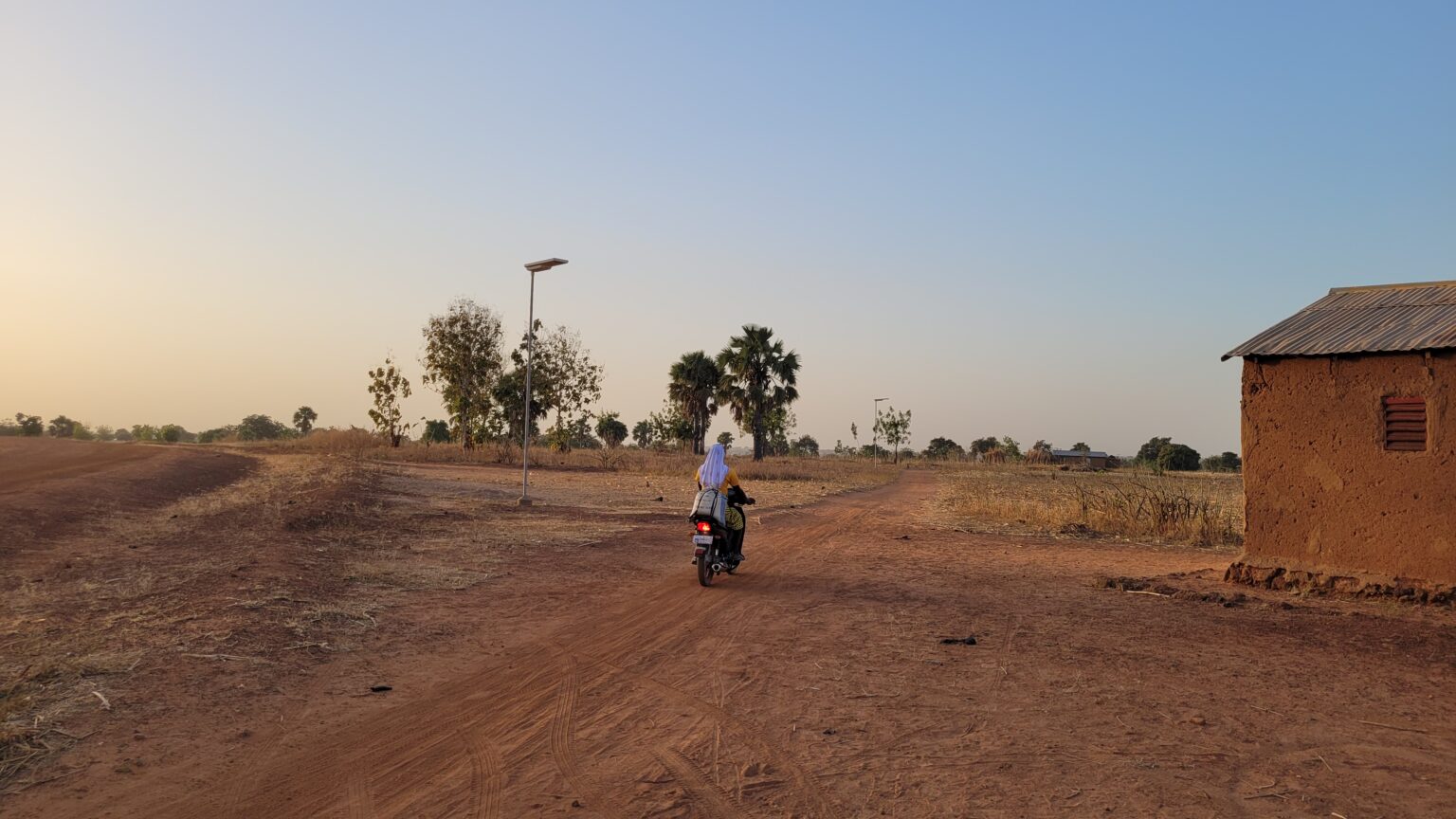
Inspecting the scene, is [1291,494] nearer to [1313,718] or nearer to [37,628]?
[1313,718]

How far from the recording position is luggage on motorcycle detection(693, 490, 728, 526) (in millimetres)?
10945

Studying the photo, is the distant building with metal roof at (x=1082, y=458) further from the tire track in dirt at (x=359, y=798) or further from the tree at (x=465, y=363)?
the tire track in dirt at (x=359, y=798)

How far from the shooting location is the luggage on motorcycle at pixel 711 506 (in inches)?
431

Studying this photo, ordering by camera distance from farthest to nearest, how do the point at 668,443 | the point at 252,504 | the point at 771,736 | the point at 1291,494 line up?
the point at 668,443
the point at 252,504
the point at 1291,494
the point at 771,736

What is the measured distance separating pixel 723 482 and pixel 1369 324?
9.13m

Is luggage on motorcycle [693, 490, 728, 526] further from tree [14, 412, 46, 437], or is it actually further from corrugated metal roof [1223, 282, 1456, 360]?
tree [14, 412, 46, 437]

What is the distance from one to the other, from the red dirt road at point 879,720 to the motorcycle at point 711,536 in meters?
0.62

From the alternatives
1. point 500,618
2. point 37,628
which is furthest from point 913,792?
point 37,628

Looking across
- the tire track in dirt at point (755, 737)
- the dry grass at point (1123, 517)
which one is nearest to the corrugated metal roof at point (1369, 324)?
the dry grass at point (1123, 517)

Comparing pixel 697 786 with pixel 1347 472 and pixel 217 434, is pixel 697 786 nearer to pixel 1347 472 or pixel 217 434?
pixel 1347 472

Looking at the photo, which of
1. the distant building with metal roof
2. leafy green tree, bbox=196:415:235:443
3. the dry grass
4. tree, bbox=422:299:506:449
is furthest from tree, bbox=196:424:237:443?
the distant building with metal roof

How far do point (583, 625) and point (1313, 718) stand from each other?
627 centimetres

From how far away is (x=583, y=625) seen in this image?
8.69 meters

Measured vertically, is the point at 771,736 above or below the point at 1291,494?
below
